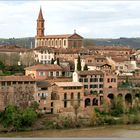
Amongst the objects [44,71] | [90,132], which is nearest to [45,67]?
[44,71]

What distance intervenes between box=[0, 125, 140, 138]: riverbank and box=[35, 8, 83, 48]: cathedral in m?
16.7

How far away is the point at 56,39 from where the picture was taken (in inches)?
1350

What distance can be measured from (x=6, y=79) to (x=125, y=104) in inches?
166

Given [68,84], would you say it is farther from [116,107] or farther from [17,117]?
[17,117]

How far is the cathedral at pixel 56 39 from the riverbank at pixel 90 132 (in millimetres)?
16667

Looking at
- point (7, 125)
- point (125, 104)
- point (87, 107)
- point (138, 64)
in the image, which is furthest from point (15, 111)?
point (138, 64)

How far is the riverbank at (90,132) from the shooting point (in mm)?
15093

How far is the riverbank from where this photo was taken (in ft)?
49.5

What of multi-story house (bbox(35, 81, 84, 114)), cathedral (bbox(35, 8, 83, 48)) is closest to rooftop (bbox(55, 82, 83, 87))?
multi-story house (bbox(35, 81, 84, 114))

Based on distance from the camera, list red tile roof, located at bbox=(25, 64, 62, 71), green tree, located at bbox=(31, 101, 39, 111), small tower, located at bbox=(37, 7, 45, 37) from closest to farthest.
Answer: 1. green tree, located at bbox=(31, 101, 39, 111)
2. red tile roof, located at bbox=(25, 64, 62, 71)
3. small tower, located at bbox=(37, 7, 45, 37)

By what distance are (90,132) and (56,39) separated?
18904 millimetres

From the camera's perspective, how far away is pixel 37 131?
1612cm

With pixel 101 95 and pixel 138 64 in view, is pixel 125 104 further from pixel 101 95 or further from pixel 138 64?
pixel 138 64

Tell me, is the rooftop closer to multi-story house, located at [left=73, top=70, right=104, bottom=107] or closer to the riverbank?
multi-story house, located at [left=73, top=70, right=104, bottom=107]
